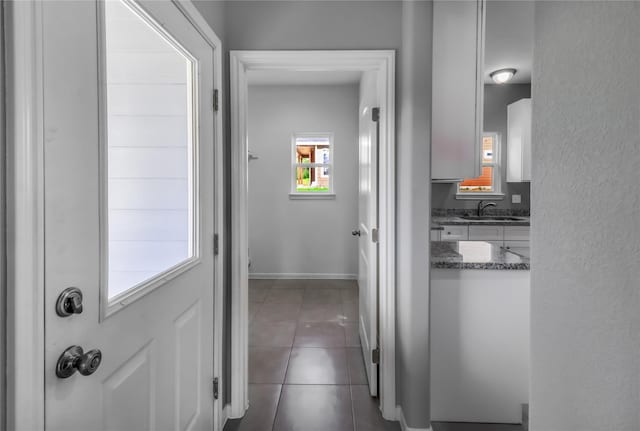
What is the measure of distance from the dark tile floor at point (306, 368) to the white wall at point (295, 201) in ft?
2.65

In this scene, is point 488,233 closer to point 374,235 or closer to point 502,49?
point 502,49

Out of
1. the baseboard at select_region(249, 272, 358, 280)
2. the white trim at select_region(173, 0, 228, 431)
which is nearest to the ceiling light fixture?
the baseboard at select_region(249, 272, 358, 280)

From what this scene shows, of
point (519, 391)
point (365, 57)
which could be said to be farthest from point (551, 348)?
point (365, 57)

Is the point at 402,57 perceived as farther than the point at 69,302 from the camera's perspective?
Yes

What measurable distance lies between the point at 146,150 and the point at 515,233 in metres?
3.97

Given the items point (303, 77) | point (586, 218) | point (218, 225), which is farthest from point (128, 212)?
point (303, 77)

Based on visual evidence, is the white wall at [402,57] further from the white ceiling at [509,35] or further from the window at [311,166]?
the window at [311,166]

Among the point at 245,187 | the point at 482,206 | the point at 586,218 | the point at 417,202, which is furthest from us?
the point at 482,206

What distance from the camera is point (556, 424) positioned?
1.94 feet

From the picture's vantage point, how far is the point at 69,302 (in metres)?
0.76

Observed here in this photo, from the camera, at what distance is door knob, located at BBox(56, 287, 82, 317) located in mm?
739

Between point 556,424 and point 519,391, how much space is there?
1.42m

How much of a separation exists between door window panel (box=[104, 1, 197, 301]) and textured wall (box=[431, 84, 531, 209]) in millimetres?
3879

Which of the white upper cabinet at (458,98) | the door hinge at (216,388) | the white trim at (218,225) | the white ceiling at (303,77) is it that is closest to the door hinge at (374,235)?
the white upper cabinet at (458,98)
